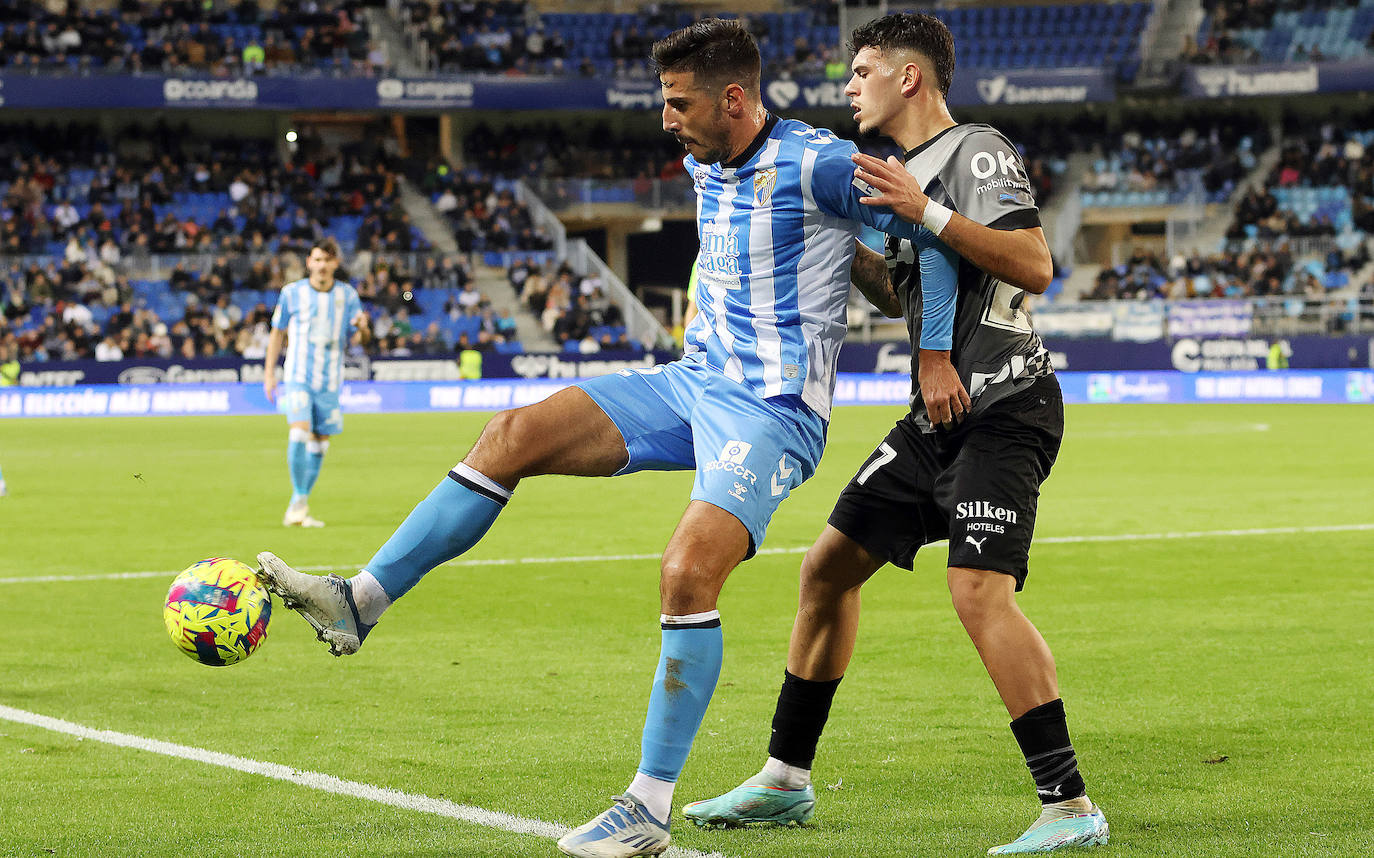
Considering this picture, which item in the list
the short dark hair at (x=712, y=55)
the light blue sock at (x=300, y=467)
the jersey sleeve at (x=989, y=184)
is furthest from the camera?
the light blue sock at (x=300, y=467)

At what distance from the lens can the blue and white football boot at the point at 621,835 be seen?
13.3 feet

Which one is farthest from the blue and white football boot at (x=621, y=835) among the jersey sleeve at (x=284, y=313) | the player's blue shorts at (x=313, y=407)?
the jersey sleeve at (x=284, y=313)

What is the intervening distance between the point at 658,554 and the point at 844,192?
6.90 meters

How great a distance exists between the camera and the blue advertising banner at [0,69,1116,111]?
128 feet

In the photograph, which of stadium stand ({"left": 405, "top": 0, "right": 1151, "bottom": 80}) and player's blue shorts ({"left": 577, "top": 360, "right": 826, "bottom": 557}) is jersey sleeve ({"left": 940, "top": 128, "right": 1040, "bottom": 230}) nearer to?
player's blue shorts ({"left": 577, "top": 360, "right": 826, "bottom": 557})

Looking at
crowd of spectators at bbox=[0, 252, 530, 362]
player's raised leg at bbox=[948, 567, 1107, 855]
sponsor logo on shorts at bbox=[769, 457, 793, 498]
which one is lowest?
crowd of spectators at bbox=[0, 252, 530, 362]

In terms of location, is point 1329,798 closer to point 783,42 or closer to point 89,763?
point 89,763

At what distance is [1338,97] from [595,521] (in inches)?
1499

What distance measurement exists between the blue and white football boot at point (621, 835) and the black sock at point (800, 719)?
75 cm

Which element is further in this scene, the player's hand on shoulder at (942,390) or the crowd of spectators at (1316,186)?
the crowd of spectators at (1316,186)

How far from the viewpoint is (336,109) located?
136ft

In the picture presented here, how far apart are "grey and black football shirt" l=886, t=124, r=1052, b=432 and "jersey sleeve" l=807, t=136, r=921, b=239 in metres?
0.17

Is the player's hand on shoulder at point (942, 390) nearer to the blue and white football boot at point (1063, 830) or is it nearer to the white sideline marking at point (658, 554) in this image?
the blue and white football boot at point (1063, 830)

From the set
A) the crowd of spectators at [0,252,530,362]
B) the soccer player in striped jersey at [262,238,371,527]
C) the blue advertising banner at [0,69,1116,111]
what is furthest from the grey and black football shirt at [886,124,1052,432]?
the blue advertising banner at [0,69,1116,111]
